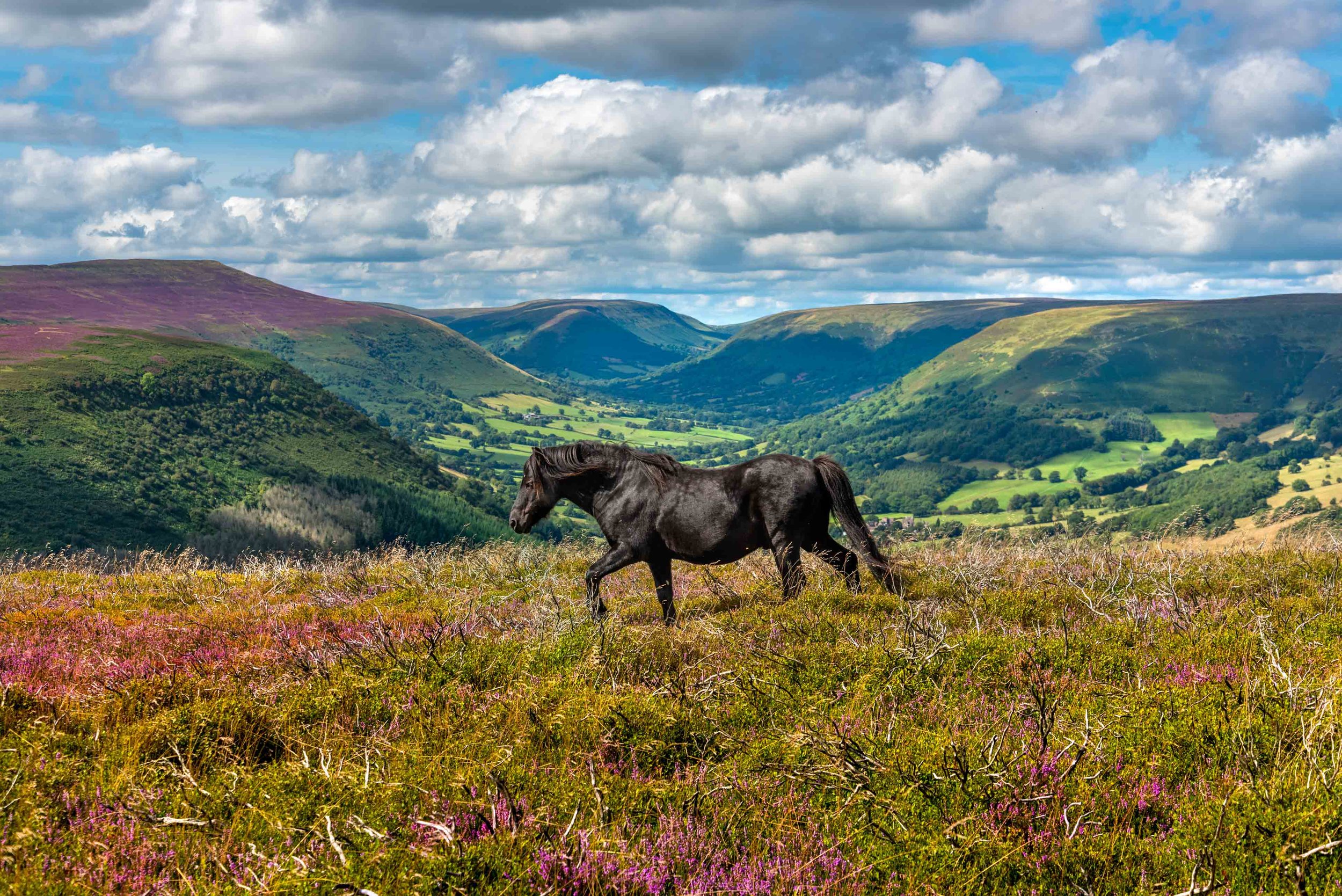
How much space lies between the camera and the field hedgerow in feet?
12.1

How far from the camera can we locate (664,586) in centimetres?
1077

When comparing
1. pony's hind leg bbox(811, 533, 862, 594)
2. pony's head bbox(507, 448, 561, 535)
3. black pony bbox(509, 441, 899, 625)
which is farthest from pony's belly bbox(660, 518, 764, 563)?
pony's head bbox(507, 448, 561, 535)

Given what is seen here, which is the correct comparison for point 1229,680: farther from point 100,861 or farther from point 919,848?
point 100,861

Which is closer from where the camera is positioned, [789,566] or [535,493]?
[789,566]

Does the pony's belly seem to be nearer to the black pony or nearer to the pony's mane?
the black pony

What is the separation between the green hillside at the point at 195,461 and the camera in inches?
4483

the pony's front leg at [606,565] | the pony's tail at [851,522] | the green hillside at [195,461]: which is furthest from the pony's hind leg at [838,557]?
the green hillside at [195,461]

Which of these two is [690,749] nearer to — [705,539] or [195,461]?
[705,539]

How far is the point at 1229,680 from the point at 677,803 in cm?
447

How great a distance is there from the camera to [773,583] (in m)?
12.2

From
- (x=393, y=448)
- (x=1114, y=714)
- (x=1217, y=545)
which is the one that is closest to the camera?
(x=1114, y=714)

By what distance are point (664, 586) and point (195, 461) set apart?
14772 centimetres

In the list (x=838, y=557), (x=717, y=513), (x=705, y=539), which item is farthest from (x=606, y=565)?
(x=838, y=557)

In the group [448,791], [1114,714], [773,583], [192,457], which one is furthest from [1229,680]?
[192,457]
